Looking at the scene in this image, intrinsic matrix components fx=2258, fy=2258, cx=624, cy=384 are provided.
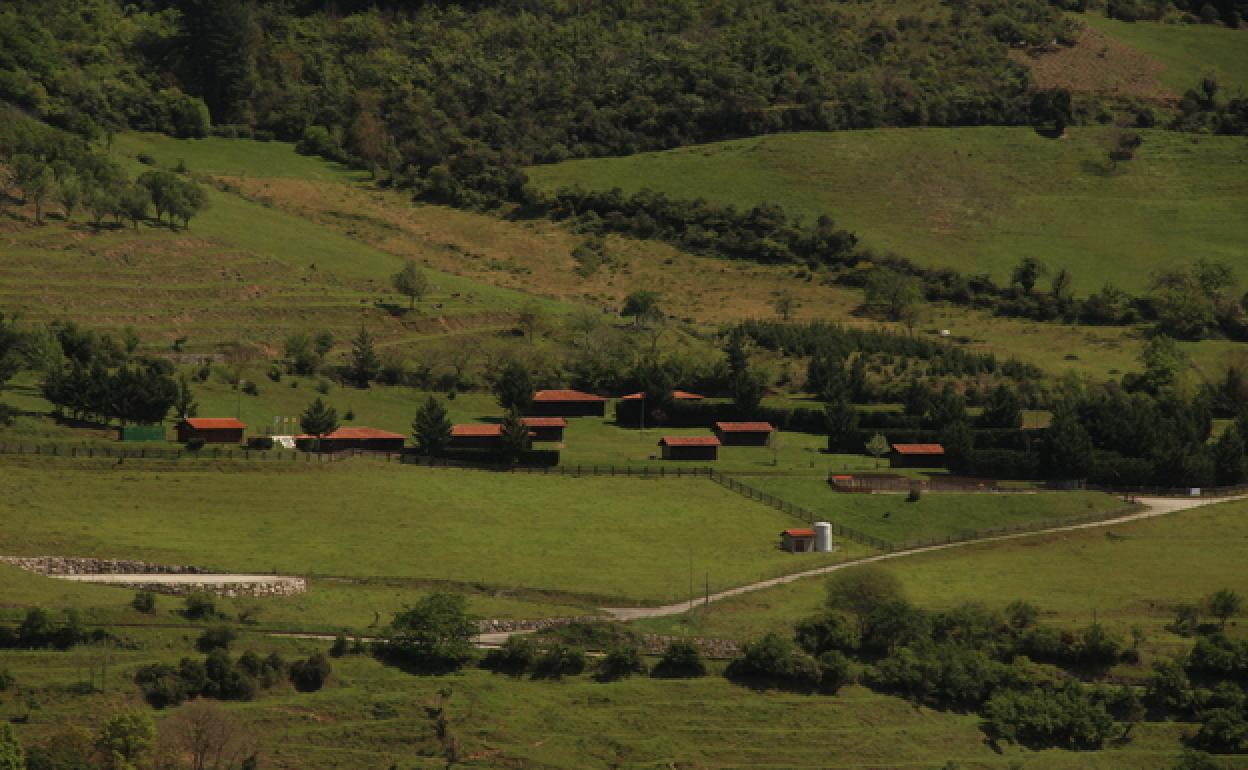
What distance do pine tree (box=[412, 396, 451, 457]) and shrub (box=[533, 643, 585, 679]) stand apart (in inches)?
1436

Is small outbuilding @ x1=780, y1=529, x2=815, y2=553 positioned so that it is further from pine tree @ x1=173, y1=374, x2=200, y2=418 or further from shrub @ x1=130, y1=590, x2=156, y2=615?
shrub @ x1=130, y1=590, x2=156, y2=615

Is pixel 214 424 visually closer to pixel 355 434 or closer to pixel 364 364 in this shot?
pixel 355 434

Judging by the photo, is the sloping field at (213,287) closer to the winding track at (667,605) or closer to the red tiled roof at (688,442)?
the red tiled roof at (688,442)

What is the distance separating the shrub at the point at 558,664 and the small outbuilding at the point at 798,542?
82.7ft

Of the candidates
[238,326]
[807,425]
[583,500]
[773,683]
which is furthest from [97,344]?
[773,683]

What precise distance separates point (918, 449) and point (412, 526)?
4089 centimetres

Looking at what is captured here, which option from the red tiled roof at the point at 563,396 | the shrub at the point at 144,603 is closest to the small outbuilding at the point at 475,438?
the red tiled roof at the point at 563,396

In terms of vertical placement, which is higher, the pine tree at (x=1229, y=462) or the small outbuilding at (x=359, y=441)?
the small outbuilding at (x=359, y=441)

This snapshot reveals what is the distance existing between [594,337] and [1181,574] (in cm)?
5870

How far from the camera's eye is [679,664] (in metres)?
109

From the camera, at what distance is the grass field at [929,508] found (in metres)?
136

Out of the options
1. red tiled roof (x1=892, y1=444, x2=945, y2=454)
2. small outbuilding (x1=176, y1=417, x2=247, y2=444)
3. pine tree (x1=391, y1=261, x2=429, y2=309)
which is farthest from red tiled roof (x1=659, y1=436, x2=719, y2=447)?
pine tree (x1=391, y1=261, x2=429, y2=309)

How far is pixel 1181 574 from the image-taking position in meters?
131

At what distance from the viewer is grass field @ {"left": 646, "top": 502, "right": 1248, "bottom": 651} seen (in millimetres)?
118688
